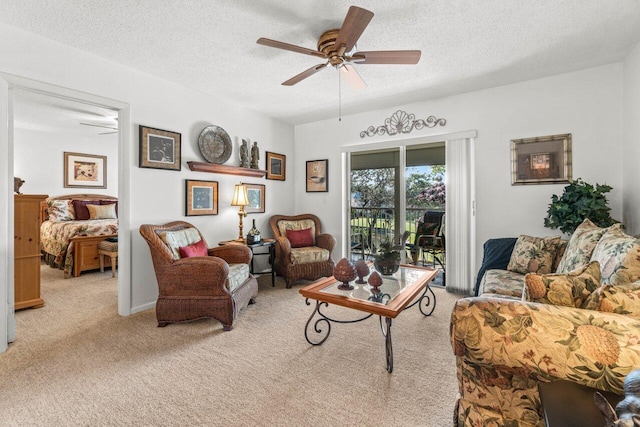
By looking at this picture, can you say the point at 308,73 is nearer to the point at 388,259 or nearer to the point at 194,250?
the point at 388,259

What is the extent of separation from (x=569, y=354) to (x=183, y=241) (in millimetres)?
3108

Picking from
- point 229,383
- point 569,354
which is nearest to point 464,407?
point 569,354

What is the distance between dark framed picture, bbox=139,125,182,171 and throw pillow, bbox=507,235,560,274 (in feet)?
12.2

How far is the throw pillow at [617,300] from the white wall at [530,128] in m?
2.56

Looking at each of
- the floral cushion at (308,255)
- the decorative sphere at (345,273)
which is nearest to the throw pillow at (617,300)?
the decorative sphere at (345,273)

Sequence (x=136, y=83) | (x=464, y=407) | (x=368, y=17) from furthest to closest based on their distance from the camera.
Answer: (x=136, y=83), (x=368, y=17), (x=464, y=407)

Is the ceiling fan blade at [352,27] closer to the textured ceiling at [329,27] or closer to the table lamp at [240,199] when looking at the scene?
the textured ceiling at [329,27]

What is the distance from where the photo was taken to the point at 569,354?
2.98 feet

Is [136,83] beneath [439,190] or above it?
above

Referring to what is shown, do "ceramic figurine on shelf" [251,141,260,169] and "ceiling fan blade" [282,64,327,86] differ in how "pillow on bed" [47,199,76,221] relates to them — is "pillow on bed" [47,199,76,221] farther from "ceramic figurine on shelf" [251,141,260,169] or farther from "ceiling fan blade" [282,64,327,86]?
"ceiling fan blade" [282,64,327,86]

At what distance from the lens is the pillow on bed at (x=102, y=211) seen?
18.2 ft

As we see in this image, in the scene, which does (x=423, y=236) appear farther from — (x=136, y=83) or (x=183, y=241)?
(x=136, y=83)

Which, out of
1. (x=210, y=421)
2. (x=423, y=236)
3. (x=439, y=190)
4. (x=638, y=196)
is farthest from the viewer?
(x=423, y=236)

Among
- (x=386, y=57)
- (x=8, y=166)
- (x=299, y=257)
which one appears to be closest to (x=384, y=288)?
(x=299, y=257)
